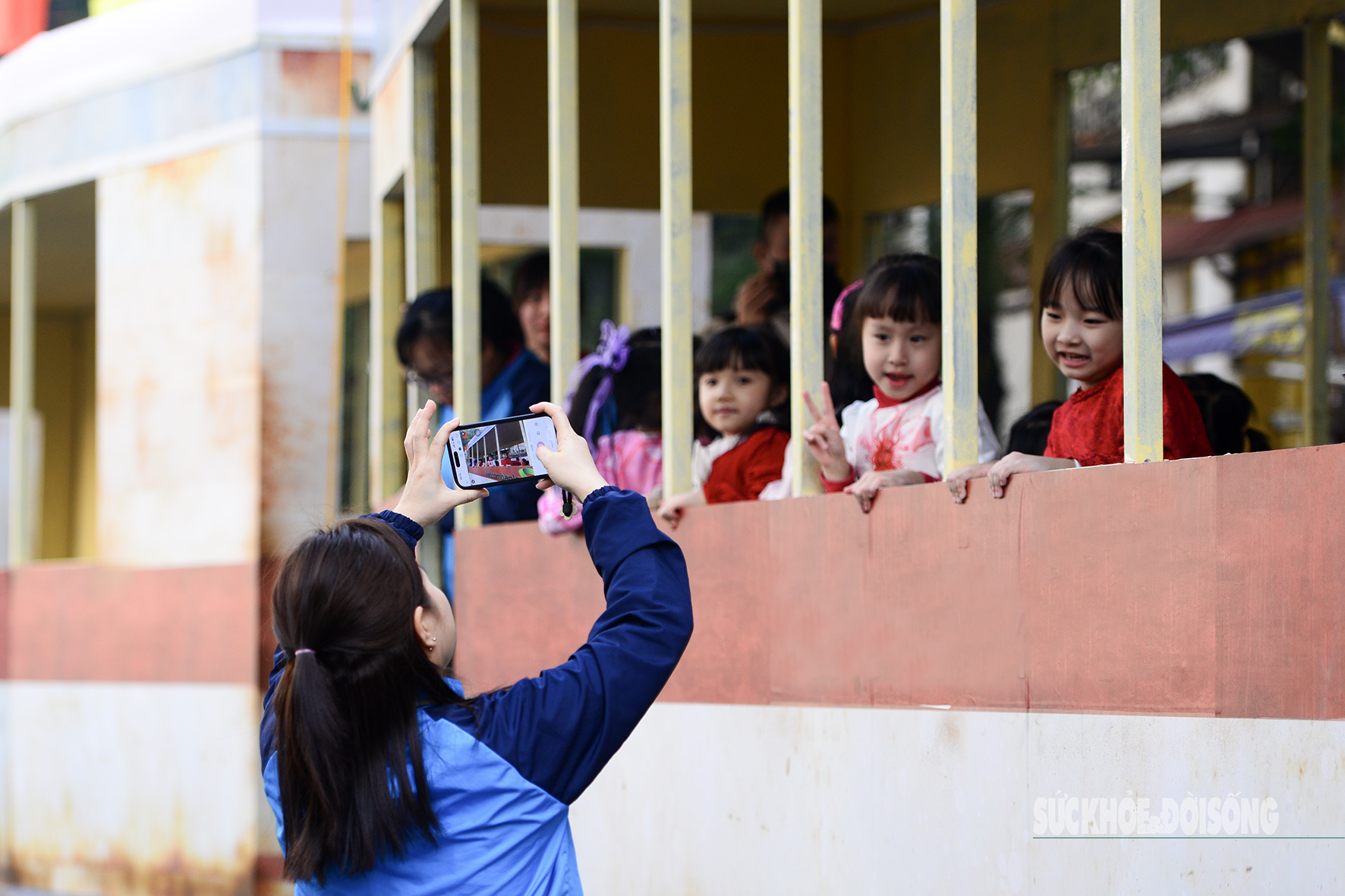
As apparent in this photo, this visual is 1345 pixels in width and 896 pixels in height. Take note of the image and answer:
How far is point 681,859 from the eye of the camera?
439 cm

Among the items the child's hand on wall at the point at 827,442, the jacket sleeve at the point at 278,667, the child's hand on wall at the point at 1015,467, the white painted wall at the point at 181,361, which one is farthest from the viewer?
the white painted wall at the point at 181,361

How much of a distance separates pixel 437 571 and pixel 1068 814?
3863mm

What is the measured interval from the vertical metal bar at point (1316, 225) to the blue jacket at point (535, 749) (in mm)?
4261

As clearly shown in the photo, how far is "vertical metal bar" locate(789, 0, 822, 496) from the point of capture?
4.03 m

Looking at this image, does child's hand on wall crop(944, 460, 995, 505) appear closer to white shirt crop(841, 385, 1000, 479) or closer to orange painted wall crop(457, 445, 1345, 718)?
orange painted wall crop(457, 445, 1345, 718)

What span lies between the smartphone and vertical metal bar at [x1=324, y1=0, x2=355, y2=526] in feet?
19.4

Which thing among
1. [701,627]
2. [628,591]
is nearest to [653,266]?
[701,627]

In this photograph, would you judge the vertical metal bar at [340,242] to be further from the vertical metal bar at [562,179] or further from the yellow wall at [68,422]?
the yellow wall at [68,422]

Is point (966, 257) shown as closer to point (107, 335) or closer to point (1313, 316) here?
point (1313, 316)

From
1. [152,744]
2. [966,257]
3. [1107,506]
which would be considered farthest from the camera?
[152,744]

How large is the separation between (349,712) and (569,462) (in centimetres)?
47

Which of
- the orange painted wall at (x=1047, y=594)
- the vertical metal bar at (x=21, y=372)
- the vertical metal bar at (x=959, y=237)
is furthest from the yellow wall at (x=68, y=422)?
the vertical metal bar at (x=959, y=237)

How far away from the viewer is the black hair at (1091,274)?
3520mm

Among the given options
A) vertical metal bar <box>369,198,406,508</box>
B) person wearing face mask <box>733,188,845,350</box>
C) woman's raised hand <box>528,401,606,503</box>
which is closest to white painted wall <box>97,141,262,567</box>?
vertical metal bar <box>369,198,406,508</box>
